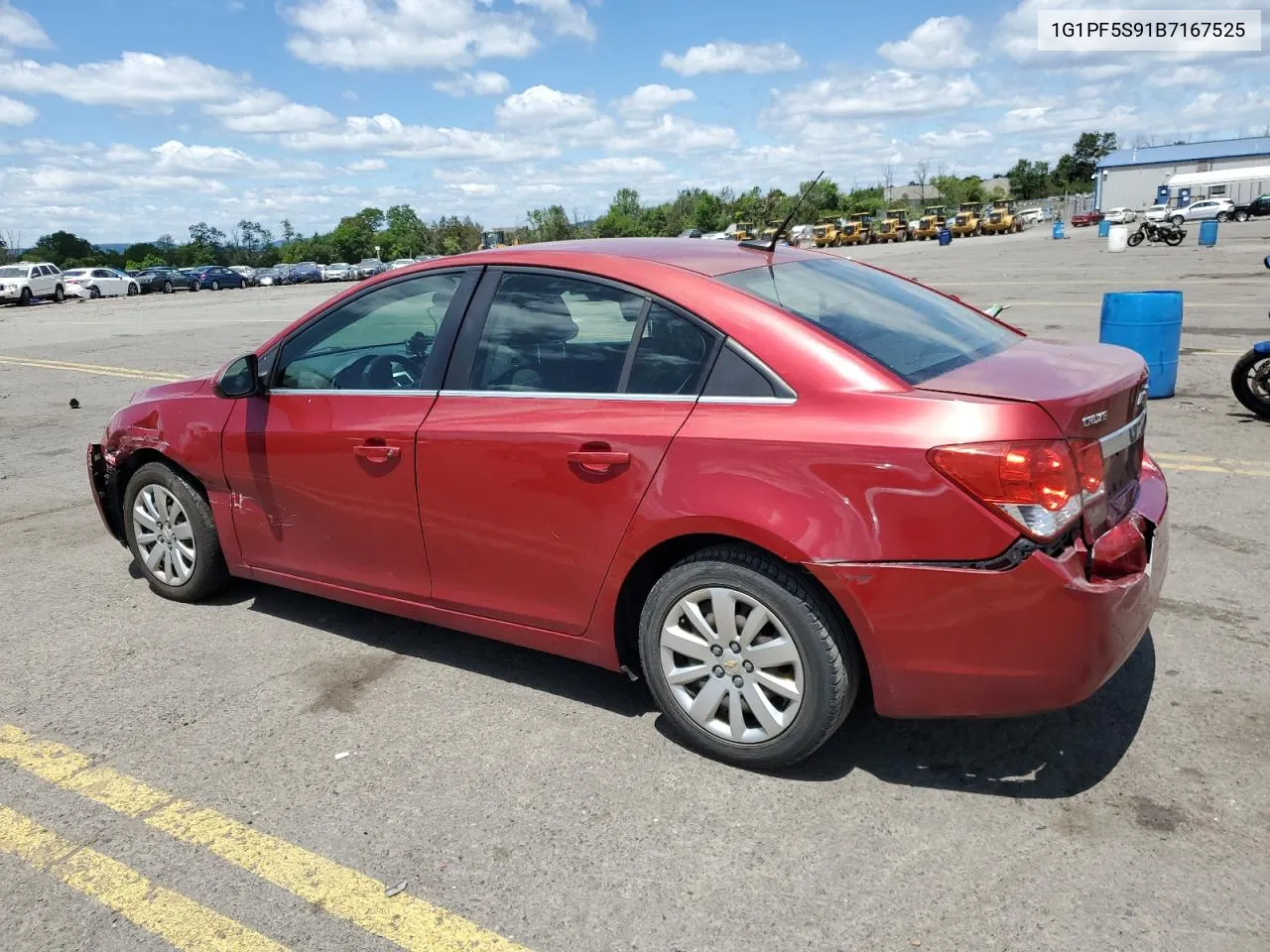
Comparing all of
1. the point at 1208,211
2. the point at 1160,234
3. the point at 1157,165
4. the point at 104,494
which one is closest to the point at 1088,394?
the point at 104,494

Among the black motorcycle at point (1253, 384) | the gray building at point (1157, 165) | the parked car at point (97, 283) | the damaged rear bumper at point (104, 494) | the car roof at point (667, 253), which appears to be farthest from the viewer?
the gray building at point (1157, 165)

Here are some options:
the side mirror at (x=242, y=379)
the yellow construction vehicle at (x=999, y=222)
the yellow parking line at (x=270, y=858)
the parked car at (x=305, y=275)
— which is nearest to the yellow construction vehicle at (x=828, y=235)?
the yellow construction vehicle at (x=999, y=222)

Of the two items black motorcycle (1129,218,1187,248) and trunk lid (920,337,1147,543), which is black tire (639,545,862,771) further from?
black motorcycle (1129,218,1187,248)

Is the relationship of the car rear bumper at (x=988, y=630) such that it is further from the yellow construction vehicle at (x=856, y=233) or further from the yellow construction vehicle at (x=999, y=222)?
the yellow construction vehicle at (x=999, y=222)

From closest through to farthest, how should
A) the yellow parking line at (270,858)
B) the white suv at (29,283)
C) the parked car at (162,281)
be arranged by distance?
the yellow parking line at (270,858), the white suv at (29,283), the parked car at (162,281)

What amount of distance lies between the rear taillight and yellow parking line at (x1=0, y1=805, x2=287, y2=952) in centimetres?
213

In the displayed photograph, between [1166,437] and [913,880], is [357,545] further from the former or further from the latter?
[1166,437]

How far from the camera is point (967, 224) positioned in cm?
7300

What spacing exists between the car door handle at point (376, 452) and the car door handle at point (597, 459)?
2.72ft

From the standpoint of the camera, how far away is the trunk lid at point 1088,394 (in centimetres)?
278

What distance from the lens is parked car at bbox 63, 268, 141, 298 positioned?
1797 inches

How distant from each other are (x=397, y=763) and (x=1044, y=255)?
37.1m

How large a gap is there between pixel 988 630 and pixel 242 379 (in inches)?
126

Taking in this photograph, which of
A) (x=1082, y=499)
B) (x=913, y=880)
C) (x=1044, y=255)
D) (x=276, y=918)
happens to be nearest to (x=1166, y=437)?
(x=1082, y=499)
